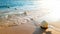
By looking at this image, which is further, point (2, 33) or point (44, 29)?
point (44, 29)

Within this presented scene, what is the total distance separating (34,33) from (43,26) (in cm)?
41

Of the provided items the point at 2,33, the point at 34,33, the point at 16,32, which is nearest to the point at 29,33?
the point at 34,33

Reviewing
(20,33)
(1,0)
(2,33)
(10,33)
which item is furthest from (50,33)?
(1,0)

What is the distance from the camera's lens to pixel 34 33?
2.48m

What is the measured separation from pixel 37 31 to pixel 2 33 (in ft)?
3.08

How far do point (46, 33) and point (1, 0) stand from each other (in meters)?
8.72

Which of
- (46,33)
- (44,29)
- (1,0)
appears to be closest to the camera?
(46,33)

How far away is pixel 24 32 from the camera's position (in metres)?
2.53

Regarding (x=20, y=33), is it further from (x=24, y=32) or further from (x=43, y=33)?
(x=43, y=33)

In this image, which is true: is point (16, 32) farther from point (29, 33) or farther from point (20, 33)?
point (29, 33)

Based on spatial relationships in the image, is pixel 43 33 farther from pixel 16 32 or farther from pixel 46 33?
pixel 16 32

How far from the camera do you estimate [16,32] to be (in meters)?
2.54

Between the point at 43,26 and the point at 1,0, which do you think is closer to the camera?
the point at 43,26

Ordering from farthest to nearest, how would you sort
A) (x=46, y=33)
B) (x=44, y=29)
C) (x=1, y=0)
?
(x=1, y=0)
(x=44, y=29)
(x=46, y=33)
